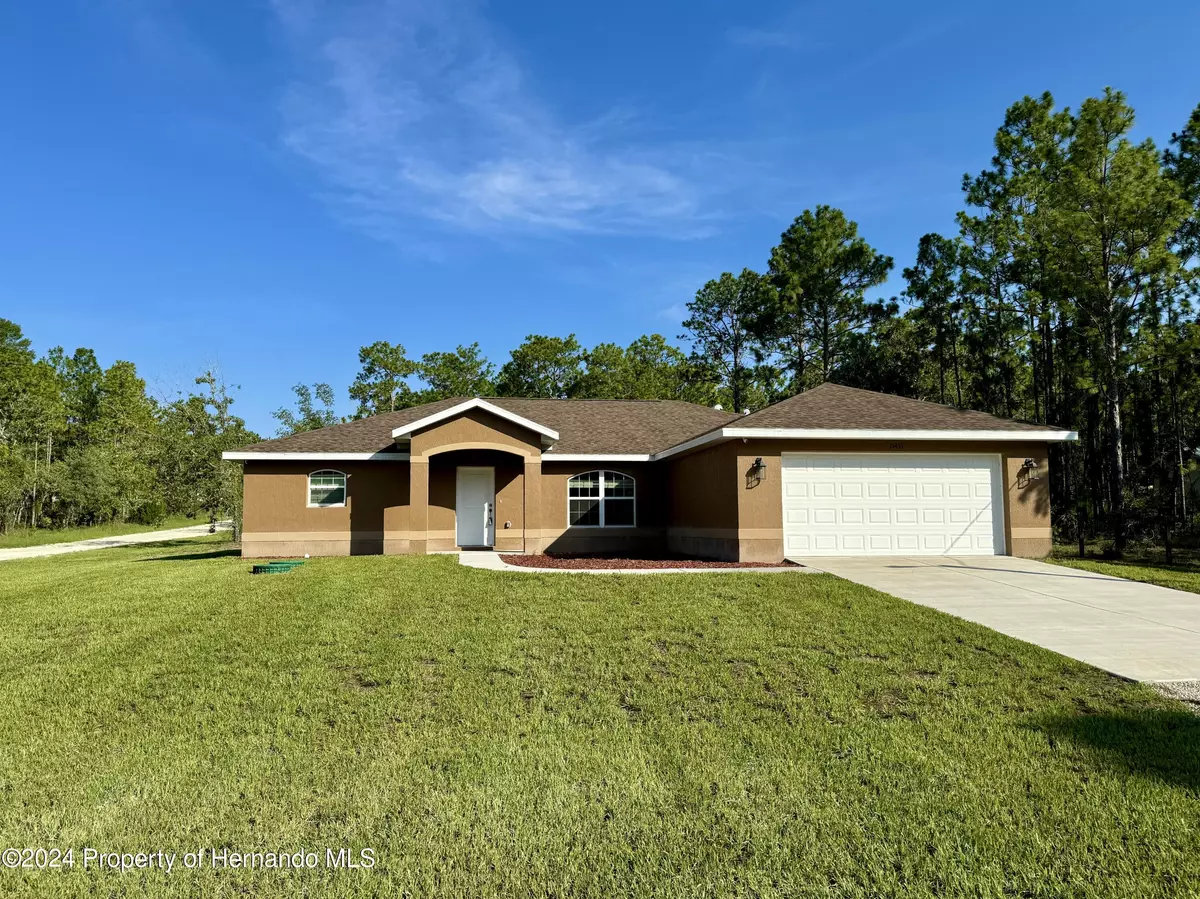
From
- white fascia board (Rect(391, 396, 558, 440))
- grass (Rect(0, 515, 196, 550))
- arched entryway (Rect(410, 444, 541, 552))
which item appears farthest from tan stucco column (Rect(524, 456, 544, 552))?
grass (Rect(0, 515, 196, 550))

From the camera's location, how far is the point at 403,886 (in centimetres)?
325

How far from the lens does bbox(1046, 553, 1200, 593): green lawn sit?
39.2 feet

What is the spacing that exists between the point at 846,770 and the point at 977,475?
1330 centimetres

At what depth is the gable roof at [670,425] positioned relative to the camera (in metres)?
15.3

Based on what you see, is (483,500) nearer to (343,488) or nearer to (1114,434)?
(343,488)

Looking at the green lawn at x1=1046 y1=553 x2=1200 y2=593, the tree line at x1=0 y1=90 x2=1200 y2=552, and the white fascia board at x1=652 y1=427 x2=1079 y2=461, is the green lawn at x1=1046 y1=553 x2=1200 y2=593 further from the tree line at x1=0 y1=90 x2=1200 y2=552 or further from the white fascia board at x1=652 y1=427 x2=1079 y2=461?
the white fascia board at x1=652 y1=427 x2=1079 y2=461

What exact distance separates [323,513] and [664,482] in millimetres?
9308

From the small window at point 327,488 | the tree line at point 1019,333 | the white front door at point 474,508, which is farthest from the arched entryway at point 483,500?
the tree line at point 1019,333

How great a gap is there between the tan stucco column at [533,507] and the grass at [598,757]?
31.7 ft

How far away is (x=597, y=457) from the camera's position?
1955 centimetres

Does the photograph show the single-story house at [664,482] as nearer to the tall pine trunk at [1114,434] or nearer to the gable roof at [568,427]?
the gable roof at [568,427]

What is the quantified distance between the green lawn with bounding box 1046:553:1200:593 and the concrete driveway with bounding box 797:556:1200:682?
1.60 feet

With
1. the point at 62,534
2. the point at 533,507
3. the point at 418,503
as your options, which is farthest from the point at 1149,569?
the point at 62,534

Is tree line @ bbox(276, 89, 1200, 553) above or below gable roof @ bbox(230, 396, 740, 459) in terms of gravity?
above
